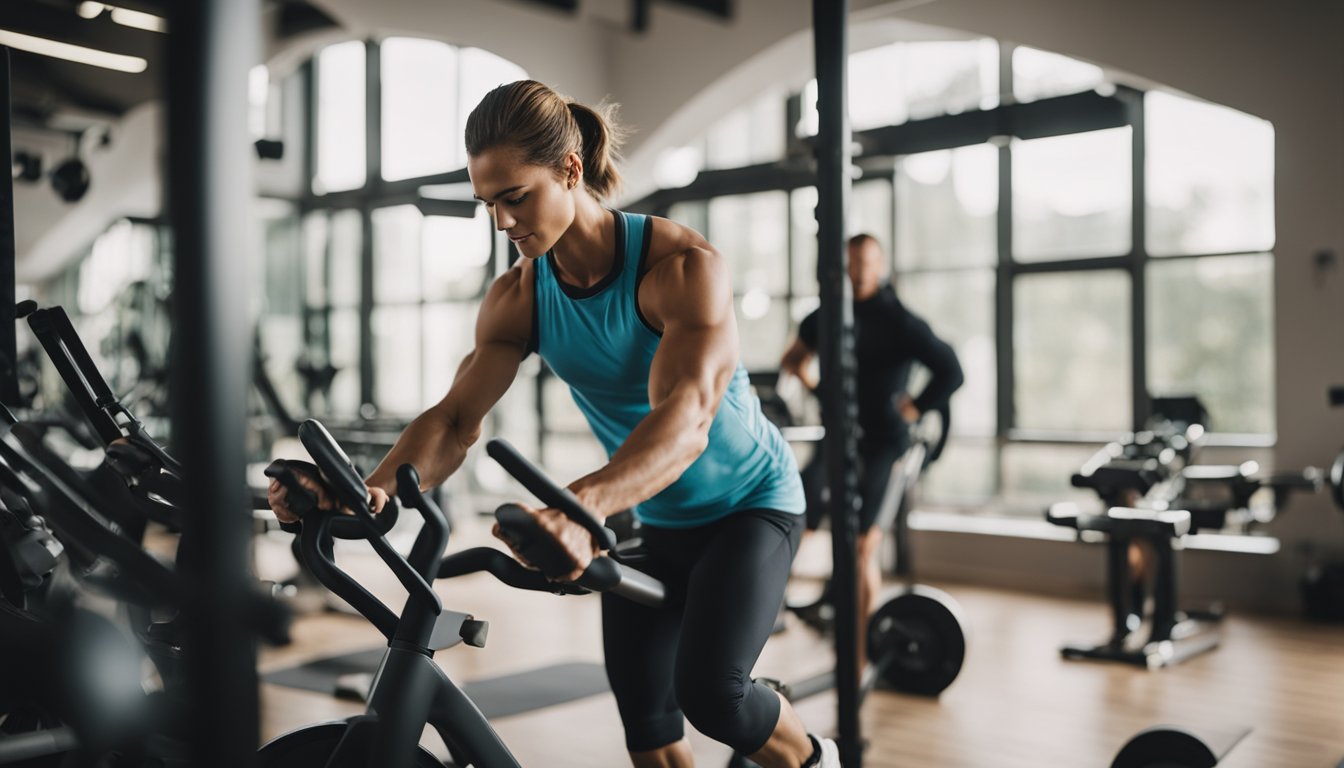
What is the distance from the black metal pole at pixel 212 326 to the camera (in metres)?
0.60

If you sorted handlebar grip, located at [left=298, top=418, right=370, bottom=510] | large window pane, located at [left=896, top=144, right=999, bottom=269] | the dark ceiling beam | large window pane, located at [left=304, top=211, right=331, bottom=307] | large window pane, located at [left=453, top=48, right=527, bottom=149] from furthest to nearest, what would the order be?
large window pane, located at [left=304, top=211, right=331, bottom=307], large window pane, located at [left=453, top=48, right=527, bottom=149], large window pane, located at [left=896, top=144, right=999, bottom=269], the dark ceiling beam, handlebar grip, located at [left=298, top=418, right=370, bottom=510]

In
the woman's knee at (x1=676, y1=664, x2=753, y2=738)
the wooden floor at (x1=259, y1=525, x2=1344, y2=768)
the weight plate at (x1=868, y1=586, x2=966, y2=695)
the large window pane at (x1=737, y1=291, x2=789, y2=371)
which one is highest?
the large window pane at (x1=737, y1=291, x2=789, y2=371)

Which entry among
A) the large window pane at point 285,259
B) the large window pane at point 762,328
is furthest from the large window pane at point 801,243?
the large window pane at point 285,259

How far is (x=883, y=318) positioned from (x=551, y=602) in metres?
2.58

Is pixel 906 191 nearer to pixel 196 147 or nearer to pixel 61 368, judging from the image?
pixel 61 368

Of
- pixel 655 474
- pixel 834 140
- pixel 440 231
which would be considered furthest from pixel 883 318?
pixel 440 231

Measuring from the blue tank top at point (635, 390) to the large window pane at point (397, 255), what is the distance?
7.74 metres

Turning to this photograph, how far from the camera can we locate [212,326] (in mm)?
604

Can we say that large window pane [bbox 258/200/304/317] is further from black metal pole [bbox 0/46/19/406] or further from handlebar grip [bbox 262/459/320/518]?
handlebar grip [bbox 262/459/320/518]

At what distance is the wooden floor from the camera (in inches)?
131

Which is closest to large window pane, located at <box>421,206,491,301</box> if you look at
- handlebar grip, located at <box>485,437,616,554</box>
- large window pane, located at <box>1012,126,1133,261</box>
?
large window pane, located at <box>1012,126,1133,261</box>

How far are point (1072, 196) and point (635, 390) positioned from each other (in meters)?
5.03

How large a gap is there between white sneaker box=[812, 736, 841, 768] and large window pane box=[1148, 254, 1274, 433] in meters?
4.57

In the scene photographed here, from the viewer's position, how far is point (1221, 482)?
470 centimetres
